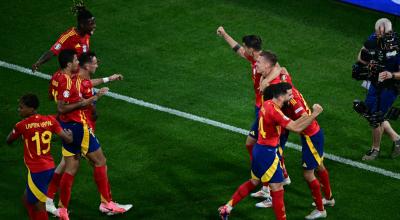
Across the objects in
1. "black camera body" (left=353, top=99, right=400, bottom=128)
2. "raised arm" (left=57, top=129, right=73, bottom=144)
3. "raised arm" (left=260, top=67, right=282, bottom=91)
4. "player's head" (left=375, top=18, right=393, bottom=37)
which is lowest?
"black camera body" (left=353, top=99, right=400, bottom=128)

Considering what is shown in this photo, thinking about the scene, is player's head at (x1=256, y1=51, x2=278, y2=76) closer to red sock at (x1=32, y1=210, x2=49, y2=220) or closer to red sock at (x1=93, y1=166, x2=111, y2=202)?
red sock at (x1=93, y1=166, x2=111, y2=202)

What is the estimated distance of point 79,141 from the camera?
39.5ft

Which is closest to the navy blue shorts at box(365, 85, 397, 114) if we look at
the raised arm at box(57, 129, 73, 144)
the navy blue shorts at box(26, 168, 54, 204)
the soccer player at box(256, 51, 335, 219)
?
the soccer player at box(256, 51, 335, 219)

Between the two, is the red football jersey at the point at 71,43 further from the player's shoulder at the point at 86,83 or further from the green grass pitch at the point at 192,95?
the green grass pitch at the point at 192,95

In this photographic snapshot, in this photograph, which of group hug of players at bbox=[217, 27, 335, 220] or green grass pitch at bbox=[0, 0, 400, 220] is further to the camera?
green grass pitch at bbox=[0, 0, 400, 220]

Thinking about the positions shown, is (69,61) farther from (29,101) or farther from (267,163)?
(267,163)

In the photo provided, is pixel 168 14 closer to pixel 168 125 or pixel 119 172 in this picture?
pixel 168 125

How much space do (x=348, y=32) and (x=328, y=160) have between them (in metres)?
5.08

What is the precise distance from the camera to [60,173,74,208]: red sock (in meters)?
12.0

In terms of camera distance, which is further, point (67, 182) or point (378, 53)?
point (378, 53)

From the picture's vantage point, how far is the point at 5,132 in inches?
575

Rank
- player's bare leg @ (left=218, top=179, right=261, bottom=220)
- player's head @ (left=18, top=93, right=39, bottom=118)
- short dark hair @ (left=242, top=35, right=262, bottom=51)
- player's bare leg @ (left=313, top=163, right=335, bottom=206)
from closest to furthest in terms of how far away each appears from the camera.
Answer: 1. player's head @ (left=18, top=93, right=39, bottom=118)
2. player's bare leg @ (left=218, top=179, right=261, bottom=220)
3. player's bare leg @ (left=313, top=163, right=335, bottom=206)
4. short dark hair @ (left=242, top=35, right=262, bottom=51)

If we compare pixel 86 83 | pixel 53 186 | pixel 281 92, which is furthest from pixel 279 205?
pixel 53 186

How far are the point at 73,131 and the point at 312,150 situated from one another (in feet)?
10.7
